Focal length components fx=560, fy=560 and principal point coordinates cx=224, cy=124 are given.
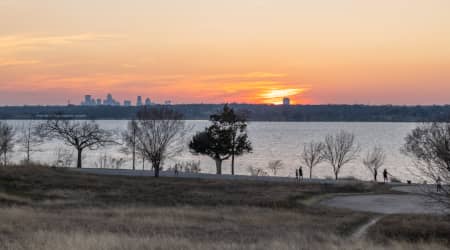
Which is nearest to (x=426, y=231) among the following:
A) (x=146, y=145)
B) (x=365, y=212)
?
(x=365, y=212)

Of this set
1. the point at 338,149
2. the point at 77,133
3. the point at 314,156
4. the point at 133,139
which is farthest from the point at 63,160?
the point at 338,149

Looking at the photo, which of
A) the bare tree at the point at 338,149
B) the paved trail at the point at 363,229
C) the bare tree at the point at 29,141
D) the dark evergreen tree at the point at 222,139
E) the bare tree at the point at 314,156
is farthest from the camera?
the bare tree at the point at 29,141

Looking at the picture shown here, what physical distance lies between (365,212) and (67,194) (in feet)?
58.6

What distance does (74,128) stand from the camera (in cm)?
7412

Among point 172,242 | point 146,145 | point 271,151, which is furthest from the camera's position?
point 271,151

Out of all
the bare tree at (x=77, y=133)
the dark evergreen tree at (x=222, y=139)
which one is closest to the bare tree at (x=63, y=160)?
the bare tree at (x=77, y=133)

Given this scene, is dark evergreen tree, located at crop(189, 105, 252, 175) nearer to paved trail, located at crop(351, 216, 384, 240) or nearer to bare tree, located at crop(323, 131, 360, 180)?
bare tree, located at crop(323, 131, 360, 180)

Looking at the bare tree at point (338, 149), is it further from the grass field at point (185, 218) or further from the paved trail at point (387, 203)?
the grass field at point (185, 218)

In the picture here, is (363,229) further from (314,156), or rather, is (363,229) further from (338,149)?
(338,149)

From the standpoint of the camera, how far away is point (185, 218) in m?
23.4

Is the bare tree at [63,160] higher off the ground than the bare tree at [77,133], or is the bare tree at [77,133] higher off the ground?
the bare tree at [77,133]

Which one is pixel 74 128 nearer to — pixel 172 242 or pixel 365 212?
pixel 365 212

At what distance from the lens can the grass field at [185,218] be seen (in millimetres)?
15118

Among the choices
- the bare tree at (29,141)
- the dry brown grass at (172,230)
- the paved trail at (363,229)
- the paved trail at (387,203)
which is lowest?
the paved trail at (387,203)
